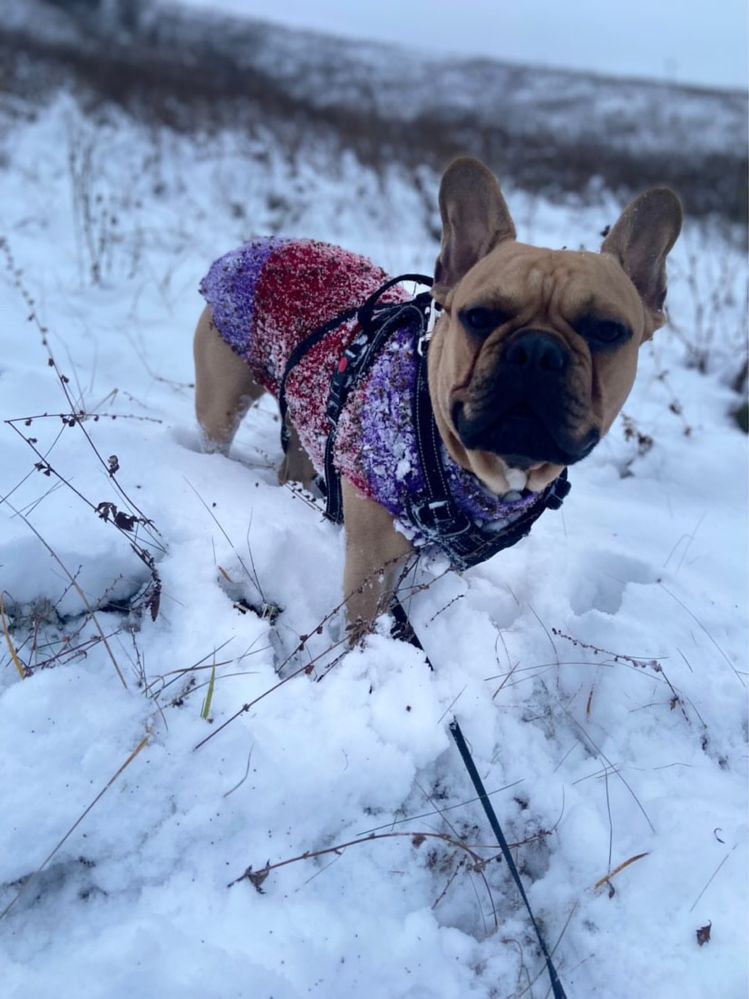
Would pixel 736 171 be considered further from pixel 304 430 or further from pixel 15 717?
pixel 15 717

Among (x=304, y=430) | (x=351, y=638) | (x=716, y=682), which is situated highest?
(x=304, y=430)

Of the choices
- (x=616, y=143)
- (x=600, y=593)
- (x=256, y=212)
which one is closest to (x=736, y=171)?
(x=616, y=143)

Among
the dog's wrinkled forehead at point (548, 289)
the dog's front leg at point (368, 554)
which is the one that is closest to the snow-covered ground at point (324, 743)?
the dog's front leg at point (368, 554)

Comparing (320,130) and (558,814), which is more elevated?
(320,130)

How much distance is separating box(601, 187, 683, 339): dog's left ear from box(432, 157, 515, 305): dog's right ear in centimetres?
35

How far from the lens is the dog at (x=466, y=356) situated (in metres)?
1.67

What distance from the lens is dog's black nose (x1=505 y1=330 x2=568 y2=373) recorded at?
5.31 feet

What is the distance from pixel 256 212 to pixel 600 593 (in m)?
6.58

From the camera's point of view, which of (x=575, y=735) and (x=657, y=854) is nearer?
(x=657, y=854)

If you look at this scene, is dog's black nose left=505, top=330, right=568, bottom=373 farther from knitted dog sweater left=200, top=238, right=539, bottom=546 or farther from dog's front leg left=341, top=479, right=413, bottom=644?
dog's front leg left=341, top=479, right=413, bottom=644

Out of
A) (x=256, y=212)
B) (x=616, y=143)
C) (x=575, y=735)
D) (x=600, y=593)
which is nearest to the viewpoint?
(x=575, y=735)

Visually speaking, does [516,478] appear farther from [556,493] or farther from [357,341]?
[357,341]

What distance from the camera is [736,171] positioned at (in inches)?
438

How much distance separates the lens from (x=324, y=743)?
5.53 ft
